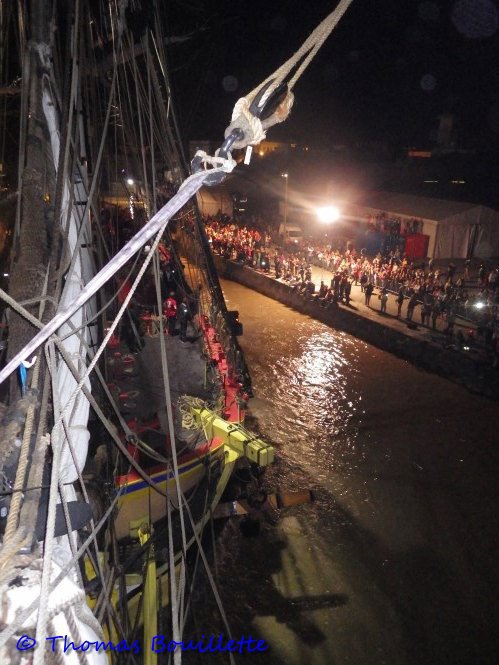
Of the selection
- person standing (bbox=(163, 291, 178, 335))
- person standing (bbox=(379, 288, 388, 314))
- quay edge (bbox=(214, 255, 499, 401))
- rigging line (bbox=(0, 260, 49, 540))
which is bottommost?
quay edge (bbox=(214, 255, 499, 401))

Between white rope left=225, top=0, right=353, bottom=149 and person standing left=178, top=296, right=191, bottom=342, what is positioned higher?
white rope left=225, top=0, right=353, bottom=149

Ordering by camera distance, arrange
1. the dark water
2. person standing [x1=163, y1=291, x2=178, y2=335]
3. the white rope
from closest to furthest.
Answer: the white rope
the dark water
person standing [x1=163, y1=291, x2=178, y2=335]

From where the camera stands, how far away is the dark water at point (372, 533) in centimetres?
665

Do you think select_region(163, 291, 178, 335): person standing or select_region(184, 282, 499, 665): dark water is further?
select_region(163, 291, 178, 335): person standing

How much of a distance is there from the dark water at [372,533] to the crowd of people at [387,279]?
290 cm

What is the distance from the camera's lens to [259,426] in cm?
1170

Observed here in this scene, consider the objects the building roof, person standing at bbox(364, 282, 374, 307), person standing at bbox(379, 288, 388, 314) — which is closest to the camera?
person standing at bbox(379, 288, 388, 314)

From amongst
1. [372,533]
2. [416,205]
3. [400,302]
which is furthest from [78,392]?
[416,205]

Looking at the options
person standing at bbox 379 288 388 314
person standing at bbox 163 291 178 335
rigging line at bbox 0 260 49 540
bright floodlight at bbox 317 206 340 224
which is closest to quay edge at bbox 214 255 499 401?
person standing at bbox 379 288 388 314

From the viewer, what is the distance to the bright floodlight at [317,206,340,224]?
26.1m

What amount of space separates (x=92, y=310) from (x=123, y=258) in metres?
3.61

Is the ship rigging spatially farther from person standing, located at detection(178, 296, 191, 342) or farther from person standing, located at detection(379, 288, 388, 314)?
person standing, located at detection(379, 288, 388, 314)

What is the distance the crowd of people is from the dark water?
2905mm

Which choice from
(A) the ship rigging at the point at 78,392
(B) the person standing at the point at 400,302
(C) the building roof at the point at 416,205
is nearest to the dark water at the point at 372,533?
(A) the ship rigging at the point at 78,392
